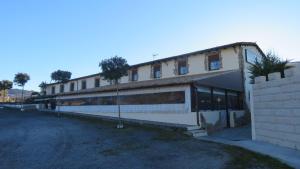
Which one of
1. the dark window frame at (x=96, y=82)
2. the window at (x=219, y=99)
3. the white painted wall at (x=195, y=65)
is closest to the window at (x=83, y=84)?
the dark window frame at (x=96, y=82)

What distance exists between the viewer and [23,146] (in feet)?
41.2

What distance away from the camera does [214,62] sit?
22.9 m

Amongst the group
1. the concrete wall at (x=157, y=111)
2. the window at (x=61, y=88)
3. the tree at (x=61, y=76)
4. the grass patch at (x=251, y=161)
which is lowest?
the grass patch at (x=251, y=161)

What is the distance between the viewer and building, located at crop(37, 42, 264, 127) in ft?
59.3

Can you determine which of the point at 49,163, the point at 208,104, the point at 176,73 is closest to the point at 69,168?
the point at 49,163

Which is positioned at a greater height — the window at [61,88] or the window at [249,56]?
the window at [249,56]

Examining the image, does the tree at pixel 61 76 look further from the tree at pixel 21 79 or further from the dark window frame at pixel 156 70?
the dark window frame at pixel 156 70

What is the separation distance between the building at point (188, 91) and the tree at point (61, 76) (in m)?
13.9

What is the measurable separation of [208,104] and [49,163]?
1334cm

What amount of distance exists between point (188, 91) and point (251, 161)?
29.8 ft

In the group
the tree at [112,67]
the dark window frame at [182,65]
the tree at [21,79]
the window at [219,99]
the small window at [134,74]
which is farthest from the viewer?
the tree at [21,79]

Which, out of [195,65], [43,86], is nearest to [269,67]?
[195,65]

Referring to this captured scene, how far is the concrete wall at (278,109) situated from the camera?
11078 millimetres

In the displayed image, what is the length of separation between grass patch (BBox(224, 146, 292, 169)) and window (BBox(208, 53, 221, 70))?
12956 mm
